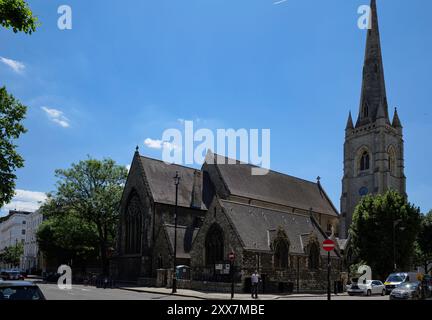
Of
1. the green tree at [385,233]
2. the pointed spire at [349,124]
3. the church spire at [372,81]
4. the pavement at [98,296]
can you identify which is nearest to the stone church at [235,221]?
the church spire at [372,81]

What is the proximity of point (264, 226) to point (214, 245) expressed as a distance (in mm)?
5154

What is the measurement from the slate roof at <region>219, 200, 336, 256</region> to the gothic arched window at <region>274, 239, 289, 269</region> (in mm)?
825

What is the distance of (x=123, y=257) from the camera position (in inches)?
1934

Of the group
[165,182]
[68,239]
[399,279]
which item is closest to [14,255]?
[68,239]

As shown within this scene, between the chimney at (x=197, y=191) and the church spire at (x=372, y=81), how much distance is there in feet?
130

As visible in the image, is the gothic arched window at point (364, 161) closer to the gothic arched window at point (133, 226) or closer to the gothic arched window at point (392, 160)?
the gothic arched window at point (392, 160)

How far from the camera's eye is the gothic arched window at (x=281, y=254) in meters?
37.5

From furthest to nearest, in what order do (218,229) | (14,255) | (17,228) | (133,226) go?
(17,228) < (14,255) < (133,226) < (218,229)

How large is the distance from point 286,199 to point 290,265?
20.3 metres

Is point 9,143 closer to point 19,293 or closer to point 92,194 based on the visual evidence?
point 19,293

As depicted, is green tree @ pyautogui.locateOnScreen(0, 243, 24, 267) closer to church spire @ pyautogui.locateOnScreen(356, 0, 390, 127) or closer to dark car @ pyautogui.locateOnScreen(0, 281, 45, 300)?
church spire @ pyautogui.locateOnScreen(356, 0, 390, 127)

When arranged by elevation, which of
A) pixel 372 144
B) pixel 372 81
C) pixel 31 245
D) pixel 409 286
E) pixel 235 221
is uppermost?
pixel 372 81

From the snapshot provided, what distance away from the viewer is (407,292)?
85.9 feet

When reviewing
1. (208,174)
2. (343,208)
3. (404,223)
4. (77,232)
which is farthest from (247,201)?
(343,208)
